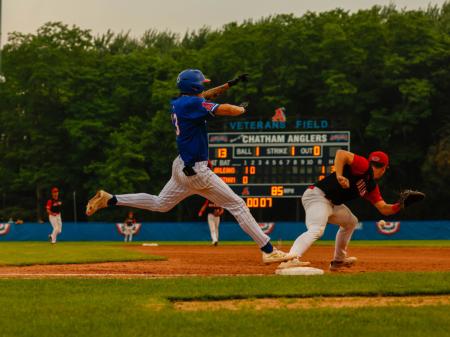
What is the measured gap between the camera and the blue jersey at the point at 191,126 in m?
10.9

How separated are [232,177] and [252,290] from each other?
24406 mm

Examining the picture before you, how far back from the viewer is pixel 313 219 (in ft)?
37.6

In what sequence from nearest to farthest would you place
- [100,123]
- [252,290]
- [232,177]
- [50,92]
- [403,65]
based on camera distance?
[252,290], [232,177], [403,65], [100,123], [50,92]

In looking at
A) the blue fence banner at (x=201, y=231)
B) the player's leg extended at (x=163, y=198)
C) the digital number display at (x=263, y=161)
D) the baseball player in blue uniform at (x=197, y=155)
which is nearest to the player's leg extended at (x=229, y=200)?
the baseball player in blue uniform at (x=197, y=155)

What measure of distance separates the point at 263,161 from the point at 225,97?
2205 centimetres

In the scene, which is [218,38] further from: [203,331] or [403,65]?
[203,331]

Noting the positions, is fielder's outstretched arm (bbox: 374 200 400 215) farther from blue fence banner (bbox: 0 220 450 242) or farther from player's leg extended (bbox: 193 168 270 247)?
blue fence banner (bbox: 0 220 450 242)

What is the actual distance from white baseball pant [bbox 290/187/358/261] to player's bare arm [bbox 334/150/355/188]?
0.59 metres

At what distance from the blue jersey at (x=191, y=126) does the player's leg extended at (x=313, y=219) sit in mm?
1504

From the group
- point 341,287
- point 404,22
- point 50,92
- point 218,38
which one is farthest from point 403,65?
point 341,287

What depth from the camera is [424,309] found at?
792cm

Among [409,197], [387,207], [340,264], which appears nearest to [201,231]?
[340,264]

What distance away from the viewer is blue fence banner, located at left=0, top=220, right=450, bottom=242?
39844 millimetres

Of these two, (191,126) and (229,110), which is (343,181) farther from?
(191,126)
